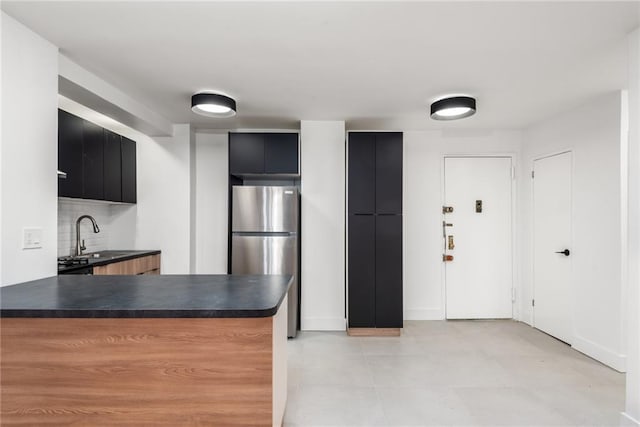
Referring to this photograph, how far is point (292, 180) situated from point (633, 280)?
127 inches

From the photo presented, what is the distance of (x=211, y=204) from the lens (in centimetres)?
420

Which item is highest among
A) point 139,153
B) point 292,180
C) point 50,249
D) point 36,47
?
point 36,47

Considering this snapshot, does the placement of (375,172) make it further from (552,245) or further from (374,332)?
(552,245)

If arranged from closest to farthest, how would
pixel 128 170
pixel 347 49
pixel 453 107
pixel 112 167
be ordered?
pixel 347 49 < pixel 453 107 < pixel 112 167 < pixel 128 170

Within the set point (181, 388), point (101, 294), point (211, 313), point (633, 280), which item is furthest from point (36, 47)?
point (633, 280)

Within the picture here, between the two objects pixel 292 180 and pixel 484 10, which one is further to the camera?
pixel 292 180

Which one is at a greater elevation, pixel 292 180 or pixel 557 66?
pixel 557 66

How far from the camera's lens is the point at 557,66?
243 cm

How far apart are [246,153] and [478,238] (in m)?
3.09

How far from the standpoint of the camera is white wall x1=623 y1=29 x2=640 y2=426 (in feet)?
6.40

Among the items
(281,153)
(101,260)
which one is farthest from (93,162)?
(281,153)

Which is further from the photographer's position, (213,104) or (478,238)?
(478,238)

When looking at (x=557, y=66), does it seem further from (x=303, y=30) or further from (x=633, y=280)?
(x=303, y=30)

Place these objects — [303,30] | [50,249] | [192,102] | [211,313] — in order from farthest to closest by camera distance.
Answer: [192,102], [50,249], [303,30], [211,313]
